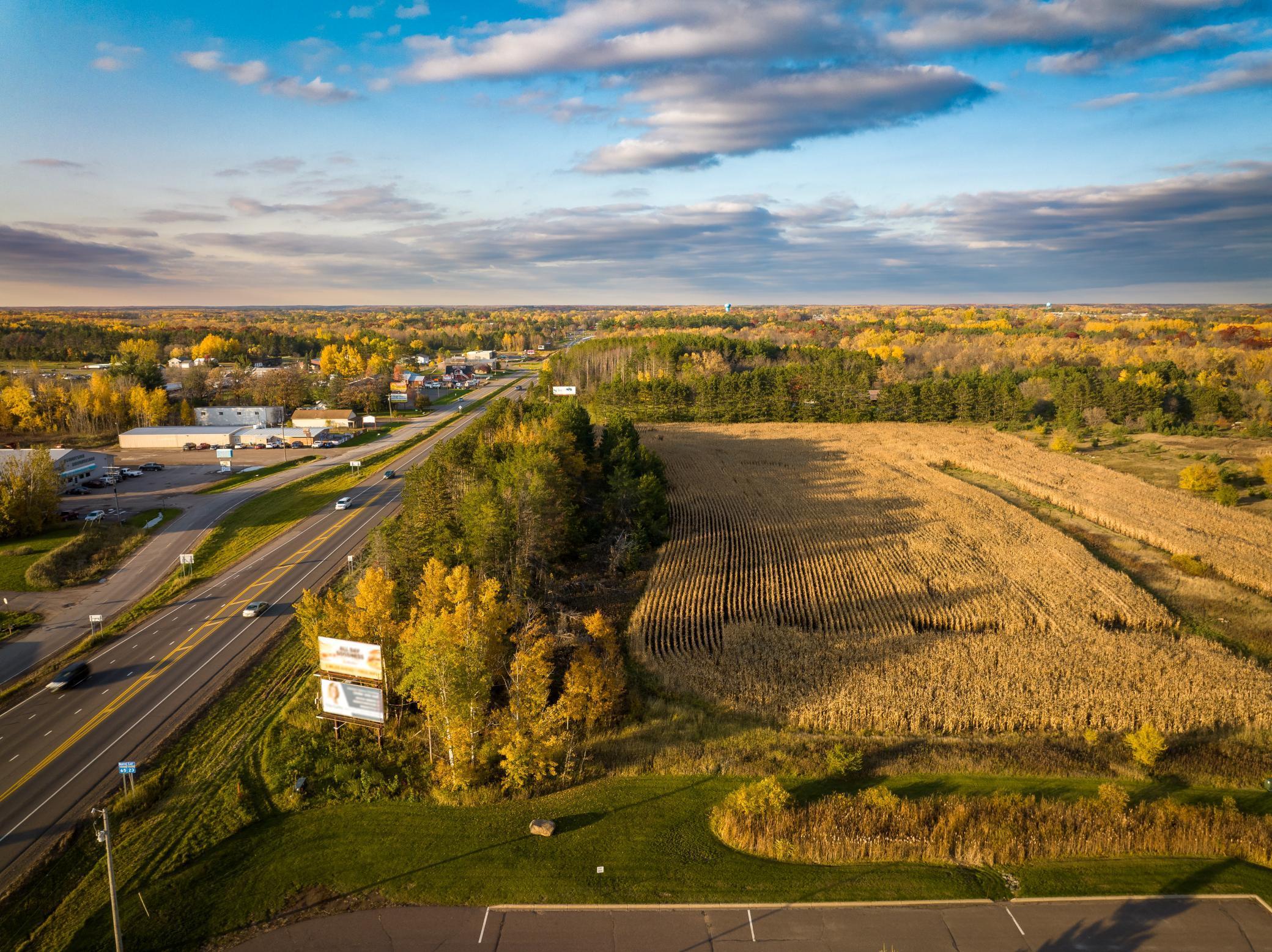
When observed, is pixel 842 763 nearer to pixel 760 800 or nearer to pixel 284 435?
pixel 760 800

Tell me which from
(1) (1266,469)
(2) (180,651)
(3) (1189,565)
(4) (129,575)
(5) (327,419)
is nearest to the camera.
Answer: (2) (180,651)

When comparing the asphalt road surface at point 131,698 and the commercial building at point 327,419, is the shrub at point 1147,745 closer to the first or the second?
the asphalt road surface at point 131,698

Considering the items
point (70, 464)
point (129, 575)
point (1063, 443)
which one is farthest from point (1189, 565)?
point (70, 464)

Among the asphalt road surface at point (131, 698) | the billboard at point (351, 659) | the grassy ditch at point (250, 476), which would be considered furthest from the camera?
the grassy ditch at point (250, 476)

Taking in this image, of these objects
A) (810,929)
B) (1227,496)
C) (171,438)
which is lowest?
(810,929)

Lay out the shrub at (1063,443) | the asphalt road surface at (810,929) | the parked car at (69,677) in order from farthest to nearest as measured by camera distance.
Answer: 1. the shrub at (1063,443)
2. the parked car at (69,677)
3. the asphalt road surface at (810,929)

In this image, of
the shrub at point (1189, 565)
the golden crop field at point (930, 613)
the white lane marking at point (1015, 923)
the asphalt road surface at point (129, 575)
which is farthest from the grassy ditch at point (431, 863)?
the shrub at point (1189, 565)

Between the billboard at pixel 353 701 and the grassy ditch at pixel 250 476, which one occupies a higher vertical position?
the grassy ditch at pixel 250 476
